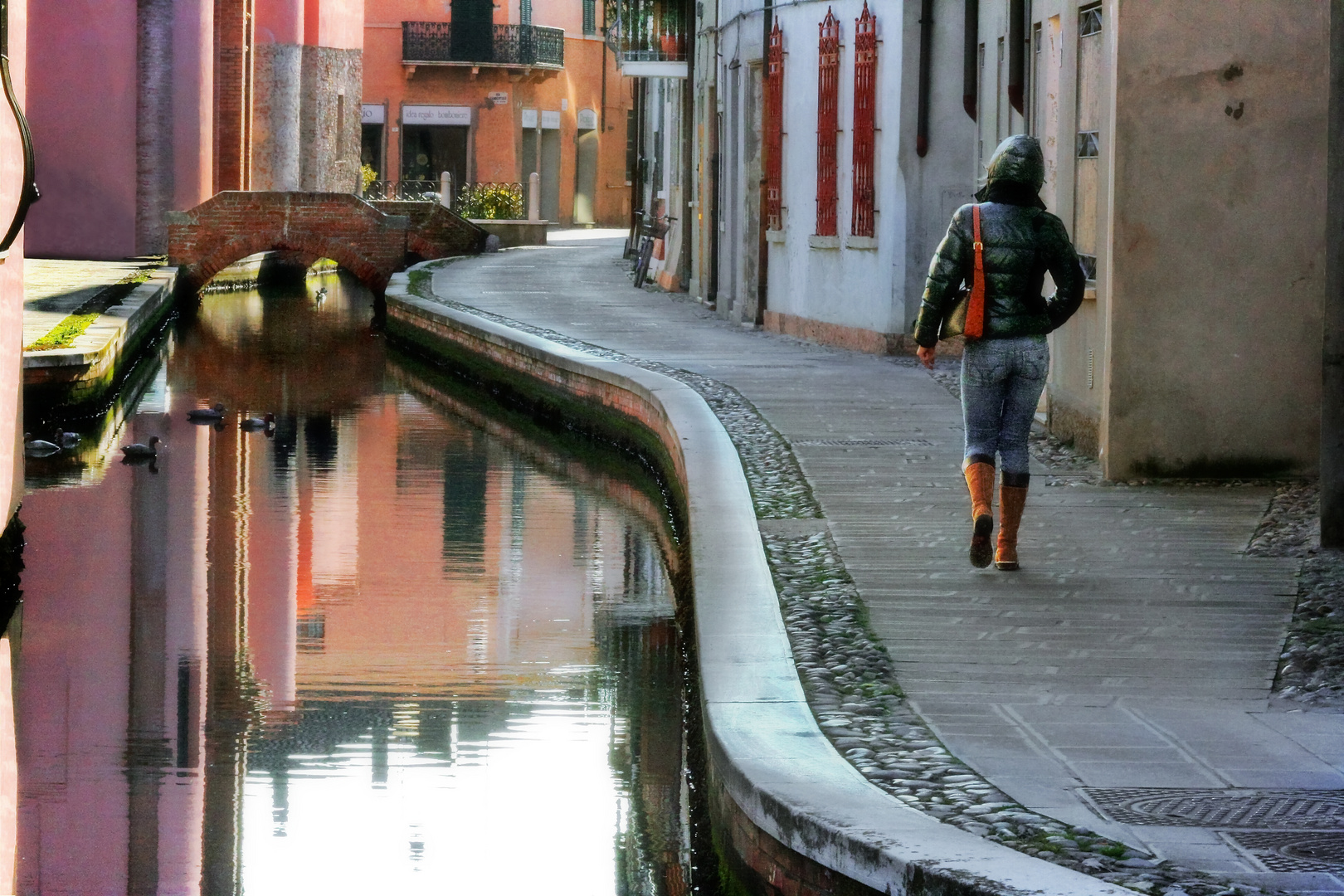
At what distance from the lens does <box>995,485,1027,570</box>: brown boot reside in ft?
25.0

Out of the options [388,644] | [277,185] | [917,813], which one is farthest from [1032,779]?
[277,185]

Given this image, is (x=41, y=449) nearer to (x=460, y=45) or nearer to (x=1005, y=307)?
(x=1005, y=307)

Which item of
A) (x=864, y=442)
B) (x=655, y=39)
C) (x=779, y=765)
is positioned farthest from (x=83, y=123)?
(x=779, y=765)

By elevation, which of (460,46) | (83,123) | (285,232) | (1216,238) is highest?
(460,46)

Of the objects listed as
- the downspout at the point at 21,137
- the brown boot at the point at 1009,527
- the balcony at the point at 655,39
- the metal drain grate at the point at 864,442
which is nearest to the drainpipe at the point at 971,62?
the metal drain grate at the point at 864,442

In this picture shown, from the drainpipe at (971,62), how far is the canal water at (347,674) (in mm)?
4256

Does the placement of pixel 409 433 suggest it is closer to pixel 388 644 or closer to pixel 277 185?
pixel 388 644

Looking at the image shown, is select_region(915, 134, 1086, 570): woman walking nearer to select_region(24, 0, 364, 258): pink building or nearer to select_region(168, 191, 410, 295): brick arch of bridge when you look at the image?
select_region(168, 191, 410, 295): brick arch of bridge

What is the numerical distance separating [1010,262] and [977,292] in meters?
0.16

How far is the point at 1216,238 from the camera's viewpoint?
32.0 feet

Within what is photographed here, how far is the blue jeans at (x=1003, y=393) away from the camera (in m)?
7.63

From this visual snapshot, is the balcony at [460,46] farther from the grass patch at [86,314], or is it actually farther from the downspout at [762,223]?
the downspout at [762,223]

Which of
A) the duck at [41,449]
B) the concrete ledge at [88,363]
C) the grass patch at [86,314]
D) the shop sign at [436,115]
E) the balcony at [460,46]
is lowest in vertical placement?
the duck at [41,449]

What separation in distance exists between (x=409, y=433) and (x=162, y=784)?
31.3 ft
